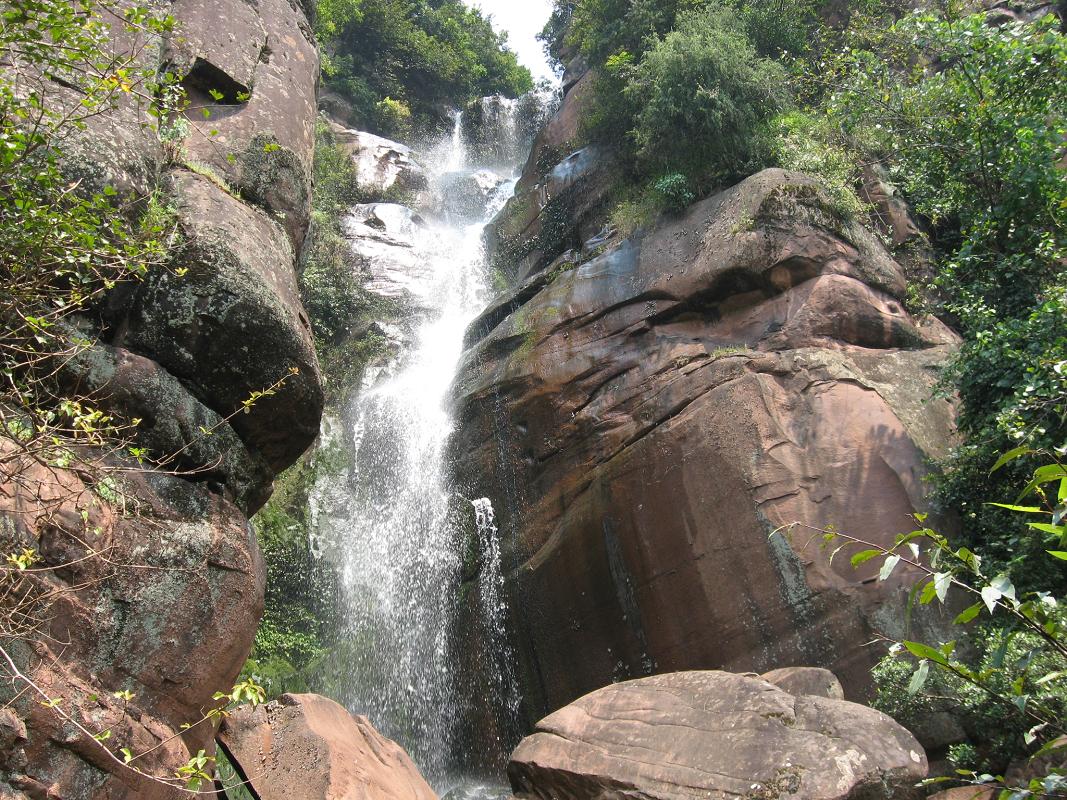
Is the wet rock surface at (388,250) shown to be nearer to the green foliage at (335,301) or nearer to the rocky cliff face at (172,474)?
the green foliage at (335,301)

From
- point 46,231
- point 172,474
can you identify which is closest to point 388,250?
point 172,474

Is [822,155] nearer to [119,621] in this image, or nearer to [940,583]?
[119,621]

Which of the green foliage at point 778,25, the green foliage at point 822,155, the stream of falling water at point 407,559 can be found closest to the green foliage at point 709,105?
the green foliage at point 822,155

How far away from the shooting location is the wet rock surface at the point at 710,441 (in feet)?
28.9

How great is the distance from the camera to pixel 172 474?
573cm

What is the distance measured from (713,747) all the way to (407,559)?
7.32m

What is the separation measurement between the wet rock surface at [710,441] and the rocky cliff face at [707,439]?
3 cm

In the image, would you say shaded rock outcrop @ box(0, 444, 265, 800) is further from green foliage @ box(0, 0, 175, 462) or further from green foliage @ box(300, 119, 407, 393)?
green foliage @ box(300, 119, 407, 393)

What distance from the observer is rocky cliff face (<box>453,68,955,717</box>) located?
8.82 meters

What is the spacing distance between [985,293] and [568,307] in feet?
18.8

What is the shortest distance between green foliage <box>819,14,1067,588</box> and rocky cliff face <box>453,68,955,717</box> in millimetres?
824

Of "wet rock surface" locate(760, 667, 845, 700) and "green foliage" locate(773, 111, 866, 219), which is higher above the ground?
"green foliage" locate(773, 111, 866, 219)

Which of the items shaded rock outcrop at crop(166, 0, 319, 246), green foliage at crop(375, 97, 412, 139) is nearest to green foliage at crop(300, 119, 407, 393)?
shaded rock outcrop at crop(166, 0, 319, 246)

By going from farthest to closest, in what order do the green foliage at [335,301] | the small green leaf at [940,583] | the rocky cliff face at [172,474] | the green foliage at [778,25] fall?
1. the green foliage at [335,301]
2. the green foliage at [778,25]
3. the rocky cliff face at [172,474]
4. the small green leaf at [940,583]
